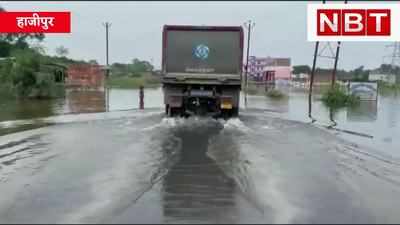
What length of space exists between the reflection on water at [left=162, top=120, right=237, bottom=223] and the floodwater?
15 mm

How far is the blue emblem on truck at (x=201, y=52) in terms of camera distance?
18.8 meters

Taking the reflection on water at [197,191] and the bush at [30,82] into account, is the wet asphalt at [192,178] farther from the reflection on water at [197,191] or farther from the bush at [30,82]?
the bush at [30,82]

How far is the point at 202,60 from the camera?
18.8 metres

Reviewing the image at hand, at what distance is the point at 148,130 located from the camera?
16.0 metres

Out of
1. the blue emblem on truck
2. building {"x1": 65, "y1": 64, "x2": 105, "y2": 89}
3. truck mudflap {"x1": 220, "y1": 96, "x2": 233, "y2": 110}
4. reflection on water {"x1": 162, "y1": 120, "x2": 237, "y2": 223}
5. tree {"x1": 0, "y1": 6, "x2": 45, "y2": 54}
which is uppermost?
tree {"x1": 0, "y1": 6, "x2": 45, "y2": 54}

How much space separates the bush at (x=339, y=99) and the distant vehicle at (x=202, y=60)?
13.4m

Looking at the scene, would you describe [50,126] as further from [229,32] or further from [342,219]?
[342,219]

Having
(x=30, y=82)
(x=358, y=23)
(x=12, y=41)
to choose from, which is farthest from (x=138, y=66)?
(x=358, y=23)

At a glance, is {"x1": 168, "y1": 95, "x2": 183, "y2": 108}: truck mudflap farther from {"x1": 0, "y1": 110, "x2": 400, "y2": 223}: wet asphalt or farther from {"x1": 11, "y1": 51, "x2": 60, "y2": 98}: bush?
{"x1": 11, "y1": 51, "x2": 60, "y2": 98}: bush

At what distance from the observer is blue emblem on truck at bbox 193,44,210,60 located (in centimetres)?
1884

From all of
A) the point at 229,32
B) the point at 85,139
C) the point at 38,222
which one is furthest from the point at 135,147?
the point at 229,32

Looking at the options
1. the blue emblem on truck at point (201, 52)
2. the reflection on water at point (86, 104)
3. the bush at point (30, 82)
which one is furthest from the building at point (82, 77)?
the blue emblem on truck at point (201, 52)

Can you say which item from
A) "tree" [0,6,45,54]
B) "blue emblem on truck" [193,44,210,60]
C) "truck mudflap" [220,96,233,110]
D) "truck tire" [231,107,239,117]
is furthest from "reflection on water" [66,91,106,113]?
"tree" [0,6,45,54]

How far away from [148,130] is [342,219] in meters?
9.85
